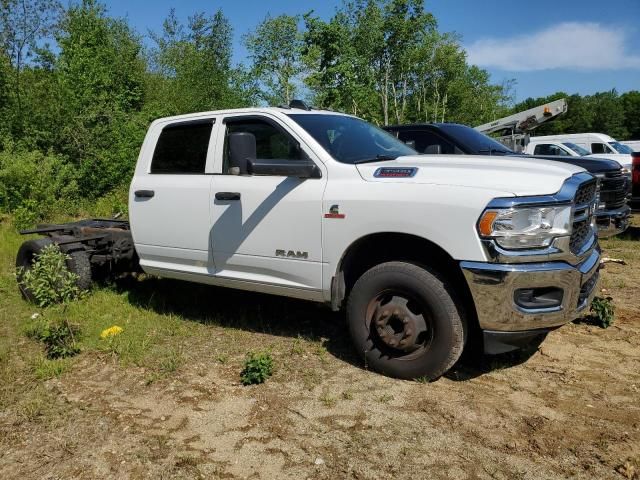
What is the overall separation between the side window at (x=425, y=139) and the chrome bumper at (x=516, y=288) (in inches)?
181

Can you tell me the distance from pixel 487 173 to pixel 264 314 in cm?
298

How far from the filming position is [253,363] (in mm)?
4031

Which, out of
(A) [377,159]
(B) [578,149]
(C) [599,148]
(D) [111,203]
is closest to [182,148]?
(A) [377,159]

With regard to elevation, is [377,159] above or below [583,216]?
above

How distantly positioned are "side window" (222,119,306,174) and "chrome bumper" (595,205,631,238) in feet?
16.4

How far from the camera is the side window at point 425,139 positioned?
7.91 metres

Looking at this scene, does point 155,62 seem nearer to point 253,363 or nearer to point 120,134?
point 120,134

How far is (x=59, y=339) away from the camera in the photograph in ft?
A: 15.6

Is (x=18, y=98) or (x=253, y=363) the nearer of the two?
(x=253, y=363)

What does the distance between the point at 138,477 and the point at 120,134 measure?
14000 mm

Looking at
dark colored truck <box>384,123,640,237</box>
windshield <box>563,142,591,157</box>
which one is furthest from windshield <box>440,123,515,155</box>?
windshield <box>563,142,591,157</box>

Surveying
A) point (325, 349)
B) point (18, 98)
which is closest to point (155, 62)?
point (18, 98)

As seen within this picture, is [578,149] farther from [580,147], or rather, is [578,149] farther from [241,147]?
[241,147]

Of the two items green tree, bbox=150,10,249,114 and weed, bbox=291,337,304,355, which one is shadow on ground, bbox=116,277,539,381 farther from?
green tree, bbox=150,10,249,114
